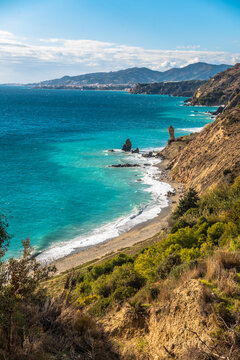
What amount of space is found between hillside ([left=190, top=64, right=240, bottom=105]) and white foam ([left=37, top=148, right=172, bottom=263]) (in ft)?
448

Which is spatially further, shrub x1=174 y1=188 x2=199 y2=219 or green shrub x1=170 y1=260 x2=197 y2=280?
shrub x1=174 y1=188 x2=199 y2=219

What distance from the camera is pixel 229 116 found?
4400 centimetres

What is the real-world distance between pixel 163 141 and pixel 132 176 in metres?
31.3

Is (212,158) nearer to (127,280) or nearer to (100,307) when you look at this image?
(127,280)

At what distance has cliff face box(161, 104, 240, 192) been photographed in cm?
3291

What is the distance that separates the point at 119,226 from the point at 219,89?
171 meters

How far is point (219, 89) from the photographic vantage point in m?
178

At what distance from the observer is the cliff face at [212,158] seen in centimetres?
3291

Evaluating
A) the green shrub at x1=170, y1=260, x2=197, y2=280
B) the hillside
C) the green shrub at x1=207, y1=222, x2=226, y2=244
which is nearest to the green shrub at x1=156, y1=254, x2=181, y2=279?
the green shrub at x1=170, y1=260, x2=197, y2=280

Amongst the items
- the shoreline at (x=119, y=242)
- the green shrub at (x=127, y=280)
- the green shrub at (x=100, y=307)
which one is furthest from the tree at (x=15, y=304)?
the shoreline at (x=119, y=242)

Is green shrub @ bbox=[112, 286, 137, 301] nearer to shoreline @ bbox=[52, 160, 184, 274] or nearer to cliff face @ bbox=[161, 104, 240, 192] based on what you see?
shoreline @ bbox=[52, 160, 184, 274]

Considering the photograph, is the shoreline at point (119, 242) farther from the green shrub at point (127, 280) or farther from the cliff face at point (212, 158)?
the green shrub at point (127, 280)

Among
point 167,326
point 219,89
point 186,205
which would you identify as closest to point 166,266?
point 167,326

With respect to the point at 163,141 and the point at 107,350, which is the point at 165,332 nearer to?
the point at 107,350
